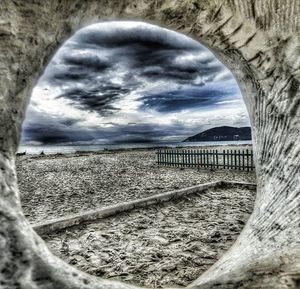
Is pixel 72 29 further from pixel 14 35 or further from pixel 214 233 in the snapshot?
pixel 214 233

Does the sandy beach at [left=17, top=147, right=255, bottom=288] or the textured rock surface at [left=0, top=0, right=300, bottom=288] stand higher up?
the textured rock surface at [left=0, top=0, right=300, bottom=288]

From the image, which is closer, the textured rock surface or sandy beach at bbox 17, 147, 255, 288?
the textured rock surface

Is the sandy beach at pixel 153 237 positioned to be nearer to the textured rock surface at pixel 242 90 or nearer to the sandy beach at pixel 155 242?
the sandy beach at pixel 155 242

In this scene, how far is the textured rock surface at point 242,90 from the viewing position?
126cm

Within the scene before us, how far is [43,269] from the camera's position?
3.98 ft

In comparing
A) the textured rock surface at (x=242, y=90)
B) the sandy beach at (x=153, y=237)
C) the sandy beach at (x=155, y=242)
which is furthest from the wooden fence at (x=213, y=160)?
the textured rock surface at (x=242, y=90)

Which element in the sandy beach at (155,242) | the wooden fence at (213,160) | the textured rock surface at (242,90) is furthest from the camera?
the wooden fence at (213,160)

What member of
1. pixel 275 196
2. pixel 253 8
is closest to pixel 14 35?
pixel 253 8

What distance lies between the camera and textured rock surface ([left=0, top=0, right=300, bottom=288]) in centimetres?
126

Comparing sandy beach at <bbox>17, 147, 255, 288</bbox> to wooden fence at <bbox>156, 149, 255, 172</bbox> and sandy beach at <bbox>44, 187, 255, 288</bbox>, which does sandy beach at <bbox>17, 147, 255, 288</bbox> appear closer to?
sandy beach at <bbox>44, 187, 255, 288</bbox>

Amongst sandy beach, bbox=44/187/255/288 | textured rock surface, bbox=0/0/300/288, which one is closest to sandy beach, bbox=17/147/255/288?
sandy beach, bbox=44/187/255/288

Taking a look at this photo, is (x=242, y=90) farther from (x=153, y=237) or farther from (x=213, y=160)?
(x=213, y=160)

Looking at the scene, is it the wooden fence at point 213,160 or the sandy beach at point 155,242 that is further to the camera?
the wooden fence at point 213,160

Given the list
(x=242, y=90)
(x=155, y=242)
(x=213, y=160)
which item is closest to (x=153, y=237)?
(x=155, y=242)
